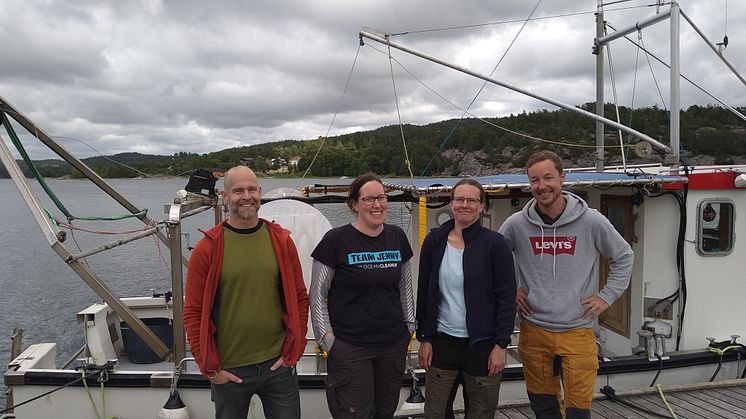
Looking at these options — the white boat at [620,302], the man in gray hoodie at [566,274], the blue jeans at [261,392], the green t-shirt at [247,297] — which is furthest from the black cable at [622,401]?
the green t-shirt at [247,297]

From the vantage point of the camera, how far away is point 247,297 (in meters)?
2.64

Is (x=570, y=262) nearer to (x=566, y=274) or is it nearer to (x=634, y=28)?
(x=566, y=274)

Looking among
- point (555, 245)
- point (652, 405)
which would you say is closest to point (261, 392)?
point (555, 245)

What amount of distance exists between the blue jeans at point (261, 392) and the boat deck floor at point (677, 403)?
1.84 m

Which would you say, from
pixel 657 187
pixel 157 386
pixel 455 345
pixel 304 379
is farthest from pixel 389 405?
pixel 657 187

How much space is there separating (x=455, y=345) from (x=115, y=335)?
548 centimetres

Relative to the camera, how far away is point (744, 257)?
5367mm

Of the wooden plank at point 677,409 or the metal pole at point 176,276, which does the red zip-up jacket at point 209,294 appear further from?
the wooden plank at point 677,409

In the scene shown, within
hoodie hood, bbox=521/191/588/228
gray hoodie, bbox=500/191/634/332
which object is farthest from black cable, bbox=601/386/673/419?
hoodie hood, bbox=521/191/588/228

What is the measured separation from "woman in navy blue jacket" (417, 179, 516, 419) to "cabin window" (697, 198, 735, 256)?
367 cm

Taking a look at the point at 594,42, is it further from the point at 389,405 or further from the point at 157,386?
the point at 157,386

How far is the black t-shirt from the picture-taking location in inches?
106

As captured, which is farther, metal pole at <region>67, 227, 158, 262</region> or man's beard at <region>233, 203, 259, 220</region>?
metal pole at <region>67, 227, 158, 262</region>

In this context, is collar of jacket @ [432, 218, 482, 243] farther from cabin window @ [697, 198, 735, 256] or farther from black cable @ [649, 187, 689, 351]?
cabin window @ [697, 198, 735, 256]
